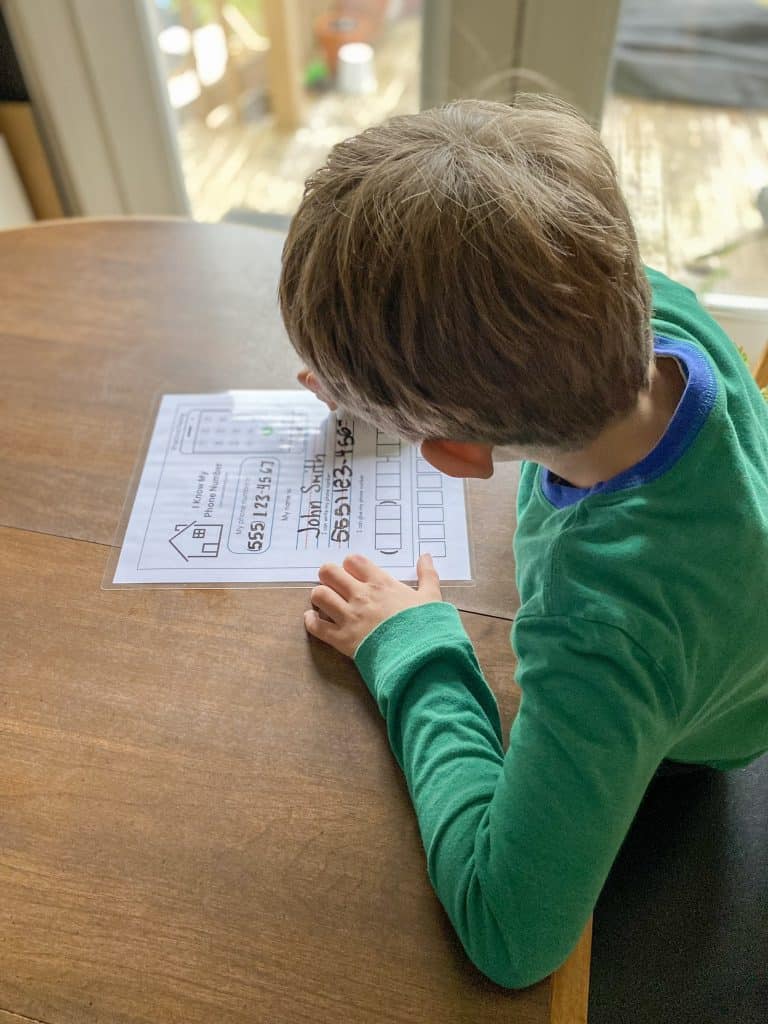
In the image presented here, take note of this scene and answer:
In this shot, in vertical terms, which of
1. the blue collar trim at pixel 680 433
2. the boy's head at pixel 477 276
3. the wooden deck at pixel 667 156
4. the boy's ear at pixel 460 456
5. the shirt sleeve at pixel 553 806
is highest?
the boy's head at pixel 477 276

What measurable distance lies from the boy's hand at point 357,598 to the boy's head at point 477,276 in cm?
18

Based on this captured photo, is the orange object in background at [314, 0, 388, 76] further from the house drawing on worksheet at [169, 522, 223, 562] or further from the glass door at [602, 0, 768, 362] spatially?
the house drawing on worksheet at [169, 522, 223, 562]

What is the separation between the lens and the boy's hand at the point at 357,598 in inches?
24.5

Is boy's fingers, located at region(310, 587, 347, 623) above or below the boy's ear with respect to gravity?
below

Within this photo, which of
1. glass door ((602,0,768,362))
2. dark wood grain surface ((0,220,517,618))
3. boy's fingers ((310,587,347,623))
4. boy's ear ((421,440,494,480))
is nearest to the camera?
boy's ear ((421,440,494,480))

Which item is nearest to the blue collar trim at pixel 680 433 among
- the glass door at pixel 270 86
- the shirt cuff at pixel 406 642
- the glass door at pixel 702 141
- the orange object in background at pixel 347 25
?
the shirt cuff at pixel 406 642

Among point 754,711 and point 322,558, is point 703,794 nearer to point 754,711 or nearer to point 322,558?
point 754,711

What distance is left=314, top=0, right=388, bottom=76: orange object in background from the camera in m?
1.44

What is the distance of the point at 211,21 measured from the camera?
1535mm

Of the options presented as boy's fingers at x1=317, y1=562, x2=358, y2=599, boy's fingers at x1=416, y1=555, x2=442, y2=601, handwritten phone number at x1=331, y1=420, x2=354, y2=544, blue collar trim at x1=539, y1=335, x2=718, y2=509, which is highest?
blue collar trim at x1=539, y1=335, x2=718, y2=509

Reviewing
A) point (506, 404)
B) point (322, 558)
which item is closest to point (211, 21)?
point (322, 558)

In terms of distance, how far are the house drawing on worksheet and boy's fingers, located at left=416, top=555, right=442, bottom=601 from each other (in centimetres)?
18

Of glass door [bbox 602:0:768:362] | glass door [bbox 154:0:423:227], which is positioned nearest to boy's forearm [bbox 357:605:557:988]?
glass door [bbox 602:0:768:362]

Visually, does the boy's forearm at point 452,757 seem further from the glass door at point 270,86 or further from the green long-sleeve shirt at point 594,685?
the glass door at point 270,86
